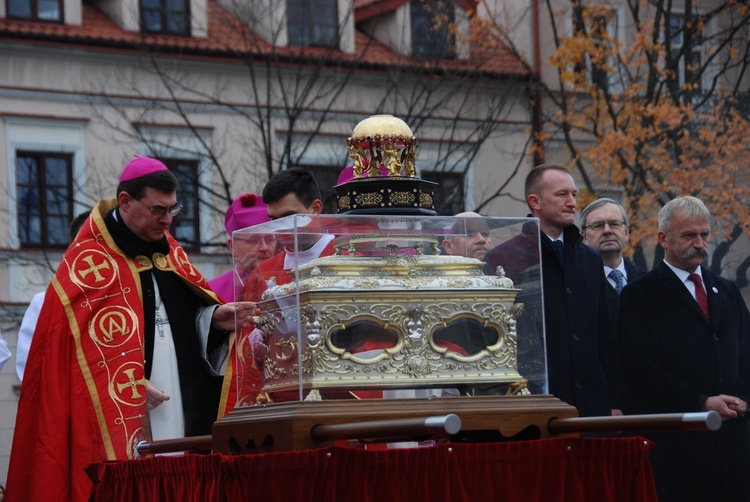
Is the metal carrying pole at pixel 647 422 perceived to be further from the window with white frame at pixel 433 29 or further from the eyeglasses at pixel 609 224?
the window with white frame at pixel 433 29

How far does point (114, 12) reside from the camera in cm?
2350

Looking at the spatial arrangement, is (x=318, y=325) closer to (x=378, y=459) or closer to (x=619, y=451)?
(x=378, y=459)

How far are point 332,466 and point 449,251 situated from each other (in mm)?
957

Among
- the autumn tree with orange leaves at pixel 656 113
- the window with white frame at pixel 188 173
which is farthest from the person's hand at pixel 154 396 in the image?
the window with white frame at pixel 188 173

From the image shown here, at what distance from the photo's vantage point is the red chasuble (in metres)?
6.93

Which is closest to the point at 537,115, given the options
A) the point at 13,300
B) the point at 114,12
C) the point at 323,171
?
the point at 323,171

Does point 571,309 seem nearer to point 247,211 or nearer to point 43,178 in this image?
point 247,211

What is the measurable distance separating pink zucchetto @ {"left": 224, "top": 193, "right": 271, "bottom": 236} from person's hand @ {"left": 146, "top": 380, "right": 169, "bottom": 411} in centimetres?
133

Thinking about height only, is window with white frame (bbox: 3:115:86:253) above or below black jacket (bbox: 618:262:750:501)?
above

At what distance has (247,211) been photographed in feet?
27.4

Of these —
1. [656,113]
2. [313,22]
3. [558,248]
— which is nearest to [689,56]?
[656,113]

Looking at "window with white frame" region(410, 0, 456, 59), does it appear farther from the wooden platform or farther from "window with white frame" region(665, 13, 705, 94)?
the wooden platform

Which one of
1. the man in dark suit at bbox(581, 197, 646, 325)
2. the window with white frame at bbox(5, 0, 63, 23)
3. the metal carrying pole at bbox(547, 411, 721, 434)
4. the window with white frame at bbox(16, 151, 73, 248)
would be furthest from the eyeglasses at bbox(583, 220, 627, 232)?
the window with white frame at bbox(5, 0, 63, 23)

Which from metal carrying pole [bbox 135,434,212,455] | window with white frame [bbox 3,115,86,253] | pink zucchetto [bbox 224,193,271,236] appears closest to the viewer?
metal carrying pole [bbox 135,434,212,455]
